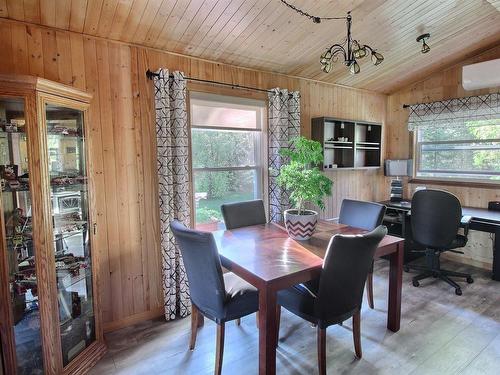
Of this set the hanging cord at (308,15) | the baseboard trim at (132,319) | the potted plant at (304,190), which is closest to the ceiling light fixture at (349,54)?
the hanging cord at (308,15)

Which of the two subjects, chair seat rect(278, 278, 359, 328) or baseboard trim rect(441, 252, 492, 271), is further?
baseboard trim rect(441, 252, 492, 271)

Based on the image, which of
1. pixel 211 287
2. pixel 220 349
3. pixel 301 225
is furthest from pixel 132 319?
pixel 301 225

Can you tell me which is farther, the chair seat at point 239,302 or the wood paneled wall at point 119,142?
the wood paneled wall at point 119,142

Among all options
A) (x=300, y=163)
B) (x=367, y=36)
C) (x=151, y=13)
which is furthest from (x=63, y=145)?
(x=367, y=36)

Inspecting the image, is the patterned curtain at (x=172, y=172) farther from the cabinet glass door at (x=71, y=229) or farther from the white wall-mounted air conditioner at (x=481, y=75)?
the white wall-mounted air conditioner at (x=481, y=75)

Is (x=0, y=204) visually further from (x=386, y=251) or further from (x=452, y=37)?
(x=452, y=37)

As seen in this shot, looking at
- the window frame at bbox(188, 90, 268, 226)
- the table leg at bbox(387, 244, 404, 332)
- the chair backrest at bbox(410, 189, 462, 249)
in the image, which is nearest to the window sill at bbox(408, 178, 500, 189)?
the chair backrest at bbox(410, 189, 462, 249)

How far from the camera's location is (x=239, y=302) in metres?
1.96

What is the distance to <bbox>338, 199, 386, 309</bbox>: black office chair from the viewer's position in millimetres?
2672

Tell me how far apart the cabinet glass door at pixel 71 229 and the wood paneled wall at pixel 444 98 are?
4167 mm

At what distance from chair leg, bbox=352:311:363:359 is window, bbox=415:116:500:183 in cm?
293

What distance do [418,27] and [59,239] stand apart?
3617 mm

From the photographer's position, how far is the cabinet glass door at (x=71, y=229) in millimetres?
2018

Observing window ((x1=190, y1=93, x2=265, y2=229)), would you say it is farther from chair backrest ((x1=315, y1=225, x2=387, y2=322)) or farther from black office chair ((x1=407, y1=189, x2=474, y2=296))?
black office chair ((x1=407, y1=189, x2=474, y2=296))
